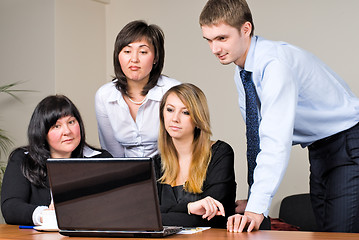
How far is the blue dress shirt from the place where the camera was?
194 cm

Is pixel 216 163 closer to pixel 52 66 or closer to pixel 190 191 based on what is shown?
pixel 190 191

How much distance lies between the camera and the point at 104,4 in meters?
5.27

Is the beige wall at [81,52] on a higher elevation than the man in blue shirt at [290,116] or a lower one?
higher

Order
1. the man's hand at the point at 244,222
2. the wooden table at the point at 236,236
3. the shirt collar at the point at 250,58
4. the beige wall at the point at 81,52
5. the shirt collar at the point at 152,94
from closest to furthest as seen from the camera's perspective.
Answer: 1. the wooden table at the point at 236,236
2. the man's hand at the point at 244,222
3. the shirt collar at the point at 250,58
4. the shirt collar at the point at 152,94
5. the beige wall at the point at 81,52

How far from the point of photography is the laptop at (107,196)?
173 centimetres

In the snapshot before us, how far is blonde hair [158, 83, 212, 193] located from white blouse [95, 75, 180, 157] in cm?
19

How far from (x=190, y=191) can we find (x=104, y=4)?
3.13m

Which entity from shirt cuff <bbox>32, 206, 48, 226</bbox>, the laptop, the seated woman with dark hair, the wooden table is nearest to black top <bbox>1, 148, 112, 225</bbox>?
the seated woman with dark hair

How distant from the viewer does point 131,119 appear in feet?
9.55

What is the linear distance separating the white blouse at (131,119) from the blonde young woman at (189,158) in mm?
189

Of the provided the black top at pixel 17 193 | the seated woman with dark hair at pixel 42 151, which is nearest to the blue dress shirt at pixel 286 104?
the seated woman with dark hair at pixel 42 151

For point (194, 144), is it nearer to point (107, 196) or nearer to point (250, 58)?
point (250, 58)

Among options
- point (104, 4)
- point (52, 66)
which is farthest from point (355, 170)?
point (104, 4)

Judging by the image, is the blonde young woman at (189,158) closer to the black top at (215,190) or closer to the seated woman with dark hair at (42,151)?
the black top at (215,190)
